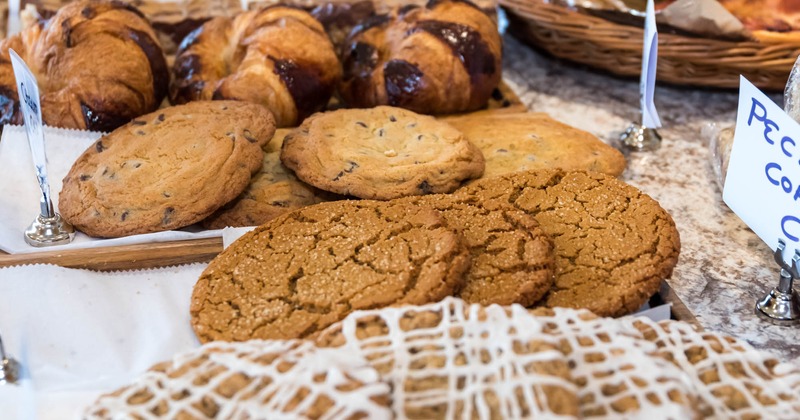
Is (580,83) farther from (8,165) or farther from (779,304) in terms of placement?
(8,165)

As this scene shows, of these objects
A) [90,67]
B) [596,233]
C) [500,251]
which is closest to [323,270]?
[500,251]

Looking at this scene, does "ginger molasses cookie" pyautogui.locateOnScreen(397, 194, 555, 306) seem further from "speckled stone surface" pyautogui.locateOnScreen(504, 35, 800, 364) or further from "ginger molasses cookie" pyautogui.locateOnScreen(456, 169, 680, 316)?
"speckled stone surface" pyautogui.locateOnScreen(504, 35, 800, 364)

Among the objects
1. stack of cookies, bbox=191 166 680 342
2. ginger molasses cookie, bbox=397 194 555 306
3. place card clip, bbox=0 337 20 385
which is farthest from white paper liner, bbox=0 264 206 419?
ginger molasses cookie, bbox=397 194 555 306

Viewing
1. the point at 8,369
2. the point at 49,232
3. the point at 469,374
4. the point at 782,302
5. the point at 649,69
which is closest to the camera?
the point at 469,374

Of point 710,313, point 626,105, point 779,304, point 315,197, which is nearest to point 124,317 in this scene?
point 315,197

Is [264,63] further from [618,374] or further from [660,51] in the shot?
[618,374]

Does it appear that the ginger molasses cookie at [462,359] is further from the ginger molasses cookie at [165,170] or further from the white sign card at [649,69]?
the white sign card at [649,69]
